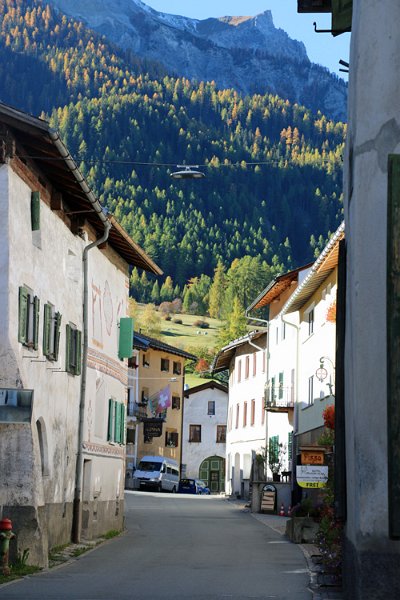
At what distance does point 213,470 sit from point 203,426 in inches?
169

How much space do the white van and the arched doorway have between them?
2169 centimetres

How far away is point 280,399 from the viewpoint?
175 feet

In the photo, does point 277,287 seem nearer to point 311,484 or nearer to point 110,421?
point 110,421

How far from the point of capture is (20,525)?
21.6 metres

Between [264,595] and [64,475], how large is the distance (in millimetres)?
10200

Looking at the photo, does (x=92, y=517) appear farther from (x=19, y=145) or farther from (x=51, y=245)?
(x=19, y=145)

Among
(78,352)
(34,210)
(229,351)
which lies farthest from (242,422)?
(34,210)

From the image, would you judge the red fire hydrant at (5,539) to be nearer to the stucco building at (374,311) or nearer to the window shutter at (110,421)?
the stucco building at (374,311)

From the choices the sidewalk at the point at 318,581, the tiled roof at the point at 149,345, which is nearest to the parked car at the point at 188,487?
the tiled roof at the point at 149,345

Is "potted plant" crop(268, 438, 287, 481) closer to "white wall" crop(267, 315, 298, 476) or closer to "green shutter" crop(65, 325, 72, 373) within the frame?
"white wall" crop(267, 315, 298, 476)

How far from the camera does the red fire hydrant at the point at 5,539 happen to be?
20.3m

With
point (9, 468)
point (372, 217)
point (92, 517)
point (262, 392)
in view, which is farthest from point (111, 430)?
point (262, 392)

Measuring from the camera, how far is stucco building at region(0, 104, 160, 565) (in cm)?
2181

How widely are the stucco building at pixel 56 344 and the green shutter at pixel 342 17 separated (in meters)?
6.30
